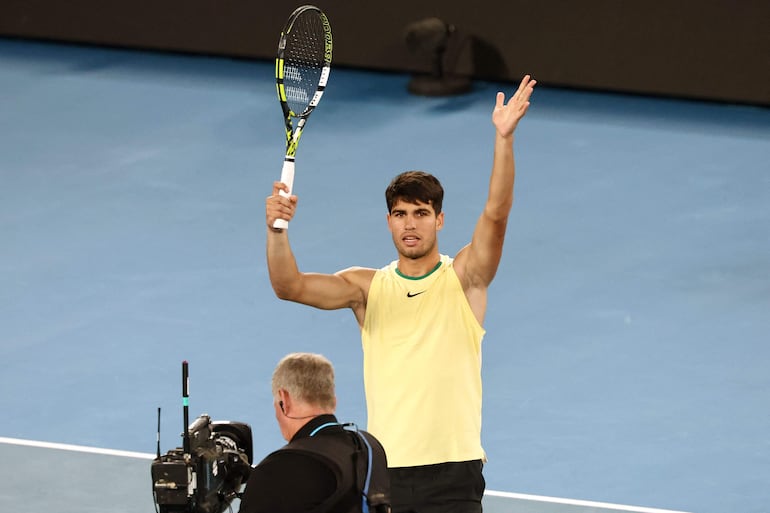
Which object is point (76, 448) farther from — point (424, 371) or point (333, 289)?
point (424, 371)

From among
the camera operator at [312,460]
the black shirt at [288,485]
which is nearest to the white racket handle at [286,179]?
the camera operator at [312,460]

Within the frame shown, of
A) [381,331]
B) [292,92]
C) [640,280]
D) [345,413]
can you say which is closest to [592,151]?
[640,280]

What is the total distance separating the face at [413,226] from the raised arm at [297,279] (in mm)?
285

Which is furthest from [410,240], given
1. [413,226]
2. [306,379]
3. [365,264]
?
[365,264]

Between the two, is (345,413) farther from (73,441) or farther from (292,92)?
(292,92)

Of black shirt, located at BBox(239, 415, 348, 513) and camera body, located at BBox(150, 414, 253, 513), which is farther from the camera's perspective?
camera body, located at BBox(150, 414, 253, 513)

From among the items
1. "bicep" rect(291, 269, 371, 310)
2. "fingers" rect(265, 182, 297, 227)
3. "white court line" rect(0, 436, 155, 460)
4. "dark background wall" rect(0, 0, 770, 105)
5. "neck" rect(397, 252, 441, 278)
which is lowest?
"white court line" rect(0, 436, 155, 460)

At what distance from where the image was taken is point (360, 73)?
56.9ft

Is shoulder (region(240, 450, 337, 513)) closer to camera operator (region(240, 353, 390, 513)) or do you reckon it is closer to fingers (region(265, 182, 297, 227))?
camera operator (region(240, 353, 390, 513))

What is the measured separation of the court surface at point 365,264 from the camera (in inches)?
352

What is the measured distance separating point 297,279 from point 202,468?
40.3 inches

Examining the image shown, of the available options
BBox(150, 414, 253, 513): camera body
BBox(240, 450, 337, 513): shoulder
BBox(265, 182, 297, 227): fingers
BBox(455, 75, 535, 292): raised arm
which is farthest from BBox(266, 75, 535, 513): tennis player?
BBox(240, 450, 337, 513): shoulder

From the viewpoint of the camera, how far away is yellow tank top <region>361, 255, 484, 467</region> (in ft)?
19.1

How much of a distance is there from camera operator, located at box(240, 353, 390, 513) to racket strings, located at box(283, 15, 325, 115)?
87.0 inches
